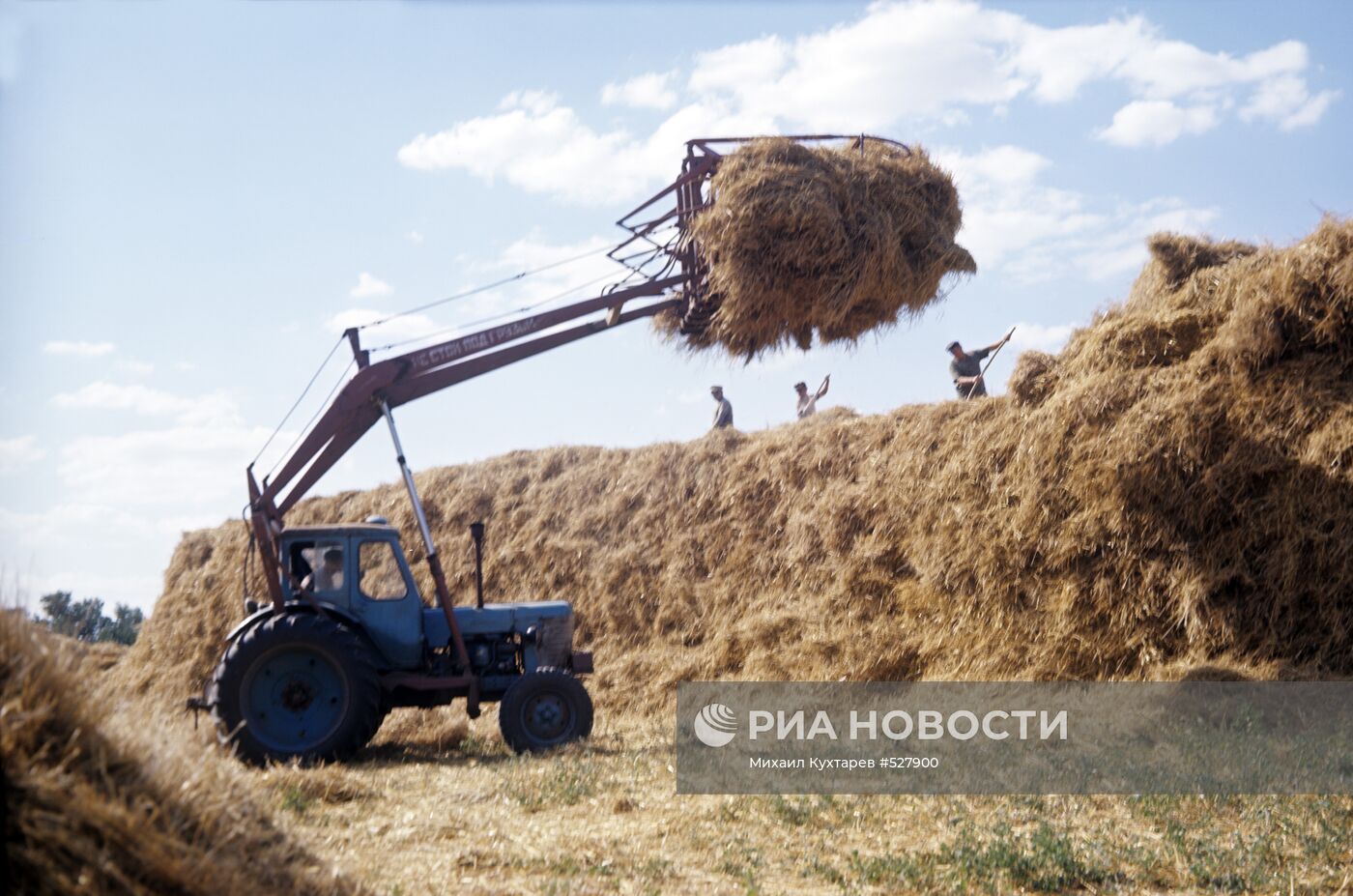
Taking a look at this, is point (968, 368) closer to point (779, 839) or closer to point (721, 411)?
point (721, 411)

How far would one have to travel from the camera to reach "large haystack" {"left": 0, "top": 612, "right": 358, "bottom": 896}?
3.34 meters

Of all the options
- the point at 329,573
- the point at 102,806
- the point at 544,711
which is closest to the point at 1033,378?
the point at 544,711

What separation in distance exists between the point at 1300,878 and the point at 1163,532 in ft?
14.3

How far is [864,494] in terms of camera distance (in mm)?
12328

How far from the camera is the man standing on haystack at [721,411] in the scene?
56.2 ft

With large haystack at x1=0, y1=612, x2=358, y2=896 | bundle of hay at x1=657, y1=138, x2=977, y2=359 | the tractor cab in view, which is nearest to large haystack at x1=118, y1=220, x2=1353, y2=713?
bundle of hay at x1=657, y1=138, x2=977, y2=359

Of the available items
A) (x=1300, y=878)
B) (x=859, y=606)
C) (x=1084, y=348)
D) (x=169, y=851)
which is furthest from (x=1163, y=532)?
(x=169, y=851)

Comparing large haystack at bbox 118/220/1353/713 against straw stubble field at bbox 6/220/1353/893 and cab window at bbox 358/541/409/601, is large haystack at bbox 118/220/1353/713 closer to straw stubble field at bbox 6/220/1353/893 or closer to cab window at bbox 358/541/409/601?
straw stubble field at bbox 6/220/1353/893

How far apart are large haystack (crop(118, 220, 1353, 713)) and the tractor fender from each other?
11.5ft

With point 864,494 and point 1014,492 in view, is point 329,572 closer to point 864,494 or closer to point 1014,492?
point 864,494

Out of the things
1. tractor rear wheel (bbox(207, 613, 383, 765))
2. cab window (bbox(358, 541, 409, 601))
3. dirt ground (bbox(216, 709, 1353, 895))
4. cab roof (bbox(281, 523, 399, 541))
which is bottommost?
dirt ground (bbox(216, 709, 1353, 895))

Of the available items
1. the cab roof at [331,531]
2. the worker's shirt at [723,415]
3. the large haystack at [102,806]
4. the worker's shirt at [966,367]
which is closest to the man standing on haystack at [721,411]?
the worker's shirt at [723,415]

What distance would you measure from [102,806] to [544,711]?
6.83 meters

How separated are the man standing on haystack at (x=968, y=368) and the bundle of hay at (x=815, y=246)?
2825 mm
